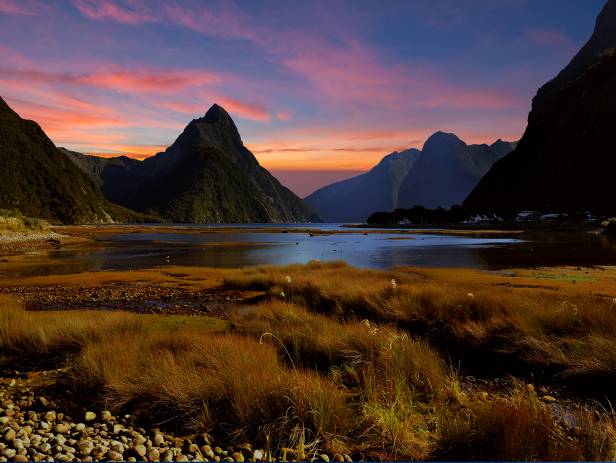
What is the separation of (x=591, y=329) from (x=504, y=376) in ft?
8.85

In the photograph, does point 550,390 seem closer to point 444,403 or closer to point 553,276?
point 444,403

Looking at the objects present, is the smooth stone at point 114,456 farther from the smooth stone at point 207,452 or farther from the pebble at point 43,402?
the pebble at point 43,402

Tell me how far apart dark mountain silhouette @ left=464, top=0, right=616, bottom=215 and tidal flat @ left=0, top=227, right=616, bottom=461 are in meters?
123

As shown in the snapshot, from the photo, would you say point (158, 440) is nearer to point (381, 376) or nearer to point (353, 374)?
point (353, 374)

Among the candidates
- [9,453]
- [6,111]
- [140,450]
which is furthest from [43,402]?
[6,111]

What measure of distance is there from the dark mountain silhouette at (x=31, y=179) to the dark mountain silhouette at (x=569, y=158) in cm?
19624

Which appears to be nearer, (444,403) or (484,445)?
(484,445)

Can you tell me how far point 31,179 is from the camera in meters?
176

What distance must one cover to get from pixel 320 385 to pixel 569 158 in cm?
14814

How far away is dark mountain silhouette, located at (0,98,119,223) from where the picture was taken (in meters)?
164

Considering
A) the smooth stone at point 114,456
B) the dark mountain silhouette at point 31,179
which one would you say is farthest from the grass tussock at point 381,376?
the dark mountain silhouette at point 31,179

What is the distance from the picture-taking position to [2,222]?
61.1m

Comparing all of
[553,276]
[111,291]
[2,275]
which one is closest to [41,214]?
[2,275]

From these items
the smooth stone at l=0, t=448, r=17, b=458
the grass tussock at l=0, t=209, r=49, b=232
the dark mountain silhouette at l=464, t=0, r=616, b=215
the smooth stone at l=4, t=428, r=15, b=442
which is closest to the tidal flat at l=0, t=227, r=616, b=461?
the smooth stone at l=0, t=448, r=17, b=458
